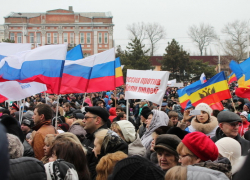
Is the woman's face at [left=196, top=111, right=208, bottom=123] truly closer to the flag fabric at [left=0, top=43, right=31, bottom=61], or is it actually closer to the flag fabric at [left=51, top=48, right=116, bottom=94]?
the flag fabric at [left=51, top=48, right=116, bottom=94]

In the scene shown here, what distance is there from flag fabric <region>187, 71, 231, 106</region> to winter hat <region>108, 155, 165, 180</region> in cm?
632

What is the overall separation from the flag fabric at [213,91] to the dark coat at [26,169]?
6547mm

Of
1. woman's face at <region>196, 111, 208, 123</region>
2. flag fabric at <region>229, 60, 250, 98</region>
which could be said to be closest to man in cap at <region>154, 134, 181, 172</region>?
woman's face at <region>196, 111, 208, 123</region>

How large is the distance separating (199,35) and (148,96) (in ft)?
220

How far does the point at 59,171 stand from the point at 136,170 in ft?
2.46

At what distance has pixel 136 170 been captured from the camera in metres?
2.26

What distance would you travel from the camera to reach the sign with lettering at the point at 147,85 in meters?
8.21

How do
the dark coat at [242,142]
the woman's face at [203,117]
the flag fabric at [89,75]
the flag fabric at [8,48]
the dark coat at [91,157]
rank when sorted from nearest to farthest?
the dark coat at [91,157], the dark coat at [242,142], the woman's face at [203,117], the flag fabric at [89,75], the flag fabric at [8,48]

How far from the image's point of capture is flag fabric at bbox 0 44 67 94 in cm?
763

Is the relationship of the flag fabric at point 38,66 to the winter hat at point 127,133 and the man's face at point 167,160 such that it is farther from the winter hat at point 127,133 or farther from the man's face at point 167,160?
the man's face at point 167,160

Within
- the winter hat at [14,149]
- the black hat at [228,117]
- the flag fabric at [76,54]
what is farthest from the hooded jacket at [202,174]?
the flag fabric at [76,54]

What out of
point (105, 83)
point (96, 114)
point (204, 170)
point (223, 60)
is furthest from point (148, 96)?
point (223, 60)

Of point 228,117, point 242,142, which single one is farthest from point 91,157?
point 242,142

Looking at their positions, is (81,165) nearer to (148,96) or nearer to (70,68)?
(148,96)
